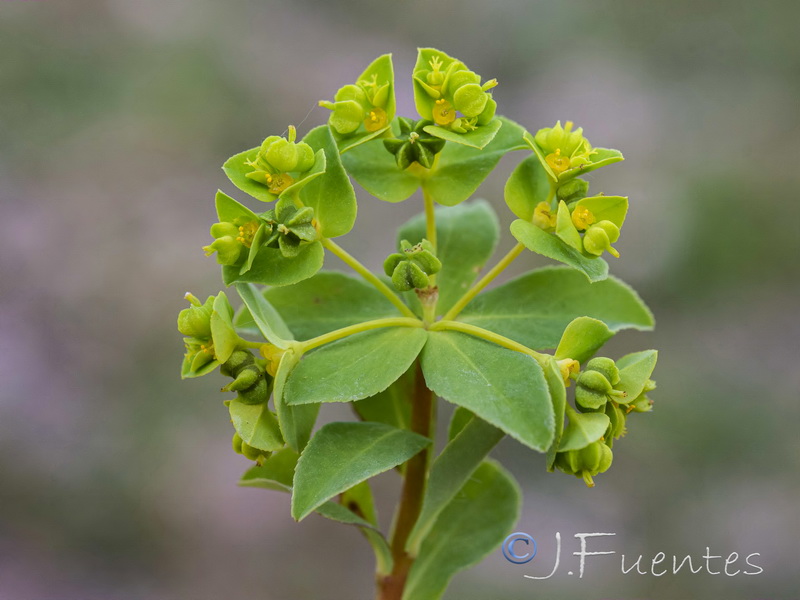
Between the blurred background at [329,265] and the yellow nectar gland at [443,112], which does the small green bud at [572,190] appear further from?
the blurred background at [329,265]

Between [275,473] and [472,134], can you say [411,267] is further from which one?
[275,473]

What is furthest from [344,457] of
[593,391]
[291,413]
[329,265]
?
[329,265]

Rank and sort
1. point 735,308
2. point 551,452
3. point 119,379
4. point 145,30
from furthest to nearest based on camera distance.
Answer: point 145,30 → point 735,308 → point 119,379 → point 551,452

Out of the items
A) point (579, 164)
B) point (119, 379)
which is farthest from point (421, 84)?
point (119, 379)

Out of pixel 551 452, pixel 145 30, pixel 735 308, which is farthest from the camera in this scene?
pixel 145 30

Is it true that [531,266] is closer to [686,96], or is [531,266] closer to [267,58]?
[686,96]

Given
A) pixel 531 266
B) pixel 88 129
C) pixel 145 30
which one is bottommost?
pixel 531 266

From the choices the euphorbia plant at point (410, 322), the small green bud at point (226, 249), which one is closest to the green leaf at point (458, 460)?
the euphorbia plant at point (410, 322)
